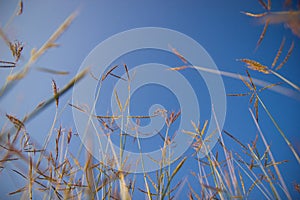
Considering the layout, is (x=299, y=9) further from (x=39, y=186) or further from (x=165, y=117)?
(x=39, y=186)

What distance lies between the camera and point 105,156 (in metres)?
1.04

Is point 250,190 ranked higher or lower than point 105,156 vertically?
lower

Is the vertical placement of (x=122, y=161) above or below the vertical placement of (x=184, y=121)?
below

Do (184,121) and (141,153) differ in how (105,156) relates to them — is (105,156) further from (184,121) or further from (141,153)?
(184,121)

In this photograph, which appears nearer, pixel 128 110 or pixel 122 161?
pixel 122 161

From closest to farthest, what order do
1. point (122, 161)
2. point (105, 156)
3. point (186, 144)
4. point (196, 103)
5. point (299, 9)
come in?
point (299, 9)
point (122, 161)
point (105, 156)
point (196, 103)
point (186, 144)

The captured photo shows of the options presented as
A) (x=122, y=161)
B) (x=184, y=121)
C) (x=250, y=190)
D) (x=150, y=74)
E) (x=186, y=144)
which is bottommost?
(x=250, y=190)

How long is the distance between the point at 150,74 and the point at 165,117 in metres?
0.39

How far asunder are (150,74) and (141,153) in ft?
1.69

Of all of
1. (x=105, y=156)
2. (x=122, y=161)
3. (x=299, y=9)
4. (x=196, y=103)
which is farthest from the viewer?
(x=196, y=103)

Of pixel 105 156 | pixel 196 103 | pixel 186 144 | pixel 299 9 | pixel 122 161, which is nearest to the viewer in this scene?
pixel 299 9

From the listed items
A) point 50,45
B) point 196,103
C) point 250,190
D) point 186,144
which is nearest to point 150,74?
point 196,103

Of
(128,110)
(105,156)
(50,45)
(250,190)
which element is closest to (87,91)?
(128,110)

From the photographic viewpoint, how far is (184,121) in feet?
4.39
